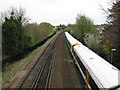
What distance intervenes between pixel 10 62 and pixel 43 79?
34.2 ft

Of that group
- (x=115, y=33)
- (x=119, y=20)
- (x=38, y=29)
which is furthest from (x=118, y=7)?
(x=38, y=29)

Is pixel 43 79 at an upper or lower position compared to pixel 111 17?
lower

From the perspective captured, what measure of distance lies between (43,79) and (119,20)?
842 centimetres

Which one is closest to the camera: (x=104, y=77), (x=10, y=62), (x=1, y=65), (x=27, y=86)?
(x=104, y=77)

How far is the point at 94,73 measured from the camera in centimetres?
816

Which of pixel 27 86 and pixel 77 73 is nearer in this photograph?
pixel 27 86

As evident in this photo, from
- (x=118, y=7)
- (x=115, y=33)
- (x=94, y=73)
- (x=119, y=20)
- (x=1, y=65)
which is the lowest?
(x=1, y=65)

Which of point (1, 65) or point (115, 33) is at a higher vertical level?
point (115, 33)

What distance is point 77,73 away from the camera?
14844 mm

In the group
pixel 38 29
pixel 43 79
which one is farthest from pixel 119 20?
pixel 38 29

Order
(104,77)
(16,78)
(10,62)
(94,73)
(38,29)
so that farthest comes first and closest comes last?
(38,29) → (10,62) → (16,78) → (94,73) → (104,77)

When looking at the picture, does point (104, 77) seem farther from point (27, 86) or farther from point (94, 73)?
point (27, 86)

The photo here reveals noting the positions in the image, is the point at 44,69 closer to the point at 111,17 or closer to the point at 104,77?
the point at 111,17

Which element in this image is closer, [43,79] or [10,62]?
[43,79]
